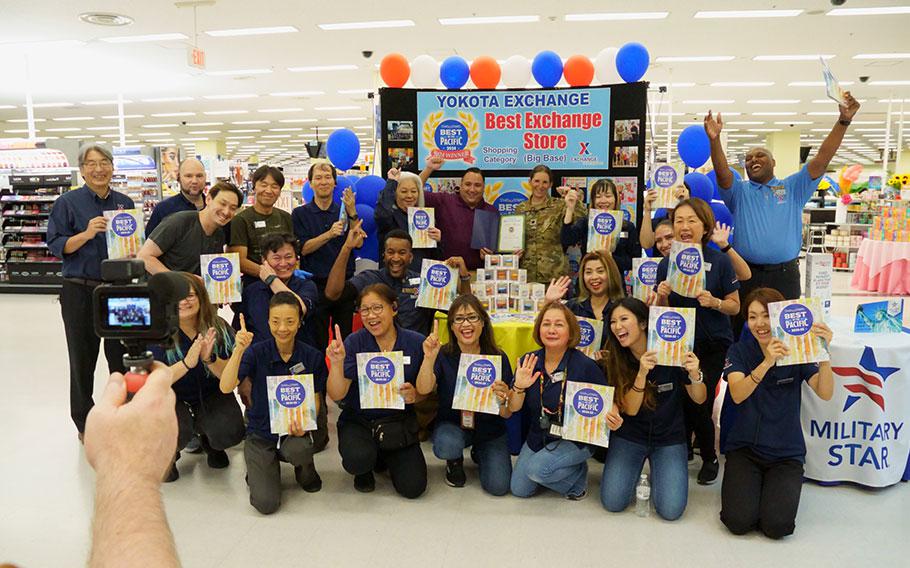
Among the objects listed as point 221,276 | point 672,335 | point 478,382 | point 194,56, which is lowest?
point 478,382

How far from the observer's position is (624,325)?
11.2ft

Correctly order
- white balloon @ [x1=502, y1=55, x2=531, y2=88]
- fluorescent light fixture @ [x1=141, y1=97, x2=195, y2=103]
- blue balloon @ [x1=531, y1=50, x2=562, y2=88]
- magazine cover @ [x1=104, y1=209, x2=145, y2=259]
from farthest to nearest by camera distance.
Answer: fluorescent light fixture @ [x1=141, y1=97, x2=195, y2=103], white balloon @ [x1=502, y1=55, x2=531, y2=88], blue balloon @ [x1=531, y1=50, x2=562, y2=88], magazine cover @ [x1=104, y1=209, x2=145, y2=259]

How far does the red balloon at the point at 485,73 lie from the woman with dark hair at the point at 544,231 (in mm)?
1249

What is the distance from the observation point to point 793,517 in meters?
3.02

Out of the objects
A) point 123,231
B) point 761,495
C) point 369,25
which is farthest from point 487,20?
point 761,495

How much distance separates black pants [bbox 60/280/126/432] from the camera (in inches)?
163

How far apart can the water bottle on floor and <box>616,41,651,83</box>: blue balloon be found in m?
3.20

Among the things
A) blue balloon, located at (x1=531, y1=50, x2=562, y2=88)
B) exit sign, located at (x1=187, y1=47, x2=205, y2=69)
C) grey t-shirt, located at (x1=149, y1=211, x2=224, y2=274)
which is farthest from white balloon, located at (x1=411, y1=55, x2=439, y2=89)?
exit sign, located at (x1=187, y1=47, x2=205, y2=69)

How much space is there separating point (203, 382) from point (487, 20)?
6744 mm

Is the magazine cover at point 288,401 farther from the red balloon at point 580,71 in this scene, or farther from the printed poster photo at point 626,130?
the red balloon at point 580,71

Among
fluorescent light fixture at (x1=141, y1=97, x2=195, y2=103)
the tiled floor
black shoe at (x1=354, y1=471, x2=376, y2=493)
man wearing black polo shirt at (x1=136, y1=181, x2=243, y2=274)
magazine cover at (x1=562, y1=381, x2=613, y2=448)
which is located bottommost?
the tiled floor

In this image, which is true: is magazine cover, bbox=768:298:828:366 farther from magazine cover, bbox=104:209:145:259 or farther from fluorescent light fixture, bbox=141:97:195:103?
fluorescent light fixture, bbox=141:97:195:103

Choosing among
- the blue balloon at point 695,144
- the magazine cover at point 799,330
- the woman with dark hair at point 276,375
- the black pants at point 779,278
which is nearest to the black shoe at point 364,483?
the woman with dark hair at point 276,375

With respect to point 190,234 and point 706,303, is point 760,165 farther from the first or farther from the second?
point 190,234
